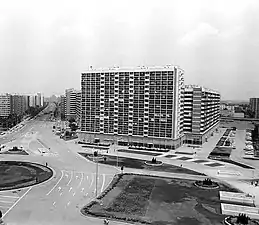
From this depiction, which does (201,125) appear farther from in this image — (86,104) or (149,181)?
(149,181)

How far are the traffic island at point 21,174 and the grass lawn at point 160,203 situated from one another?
14122 millimetres

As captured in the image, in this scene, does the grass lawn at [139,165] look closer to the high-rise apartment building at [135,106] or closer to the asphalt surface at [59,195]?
the asphalt surface at [59,195]

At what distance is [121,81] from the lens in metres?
90.9

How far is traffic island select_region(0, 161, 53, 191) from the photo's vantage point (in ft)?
155

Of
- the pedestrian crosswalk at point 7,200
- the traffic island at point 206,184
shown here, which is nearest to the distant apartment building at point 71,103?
the traffic island at point 206,184

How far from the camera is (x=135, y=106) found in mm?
89625

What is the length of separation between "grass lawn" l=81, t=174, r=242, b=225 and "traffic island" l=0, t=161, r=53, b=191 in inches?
556

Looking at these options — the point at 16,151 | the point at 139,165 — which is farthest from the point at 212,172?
the point at 16,151

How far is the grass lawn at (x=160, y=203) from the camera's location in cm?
3500

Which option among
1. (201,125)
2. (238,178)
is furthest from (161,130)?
(238,178)

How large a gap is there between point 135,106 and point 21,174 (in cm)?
Answer: 4396

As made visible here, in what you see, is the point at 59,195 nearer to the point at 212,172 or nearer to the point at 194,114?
the point at 212,172

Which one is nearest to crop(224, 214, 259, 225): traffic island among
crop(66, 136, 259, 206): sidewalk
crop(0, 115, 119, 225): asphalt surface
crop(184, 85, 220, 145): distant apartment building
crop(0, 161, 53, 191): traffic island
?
crop(66, 136, 259, 206): sidewalk

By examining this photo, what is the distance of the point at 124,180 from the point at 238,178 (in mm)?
22169
